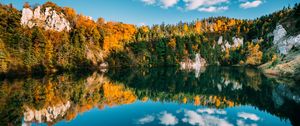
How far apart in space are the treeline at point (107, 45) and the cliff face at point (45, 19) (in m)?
2.78

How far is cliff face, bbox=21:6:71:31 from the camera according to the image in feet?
335

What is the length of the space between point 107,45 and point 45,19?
3062cm

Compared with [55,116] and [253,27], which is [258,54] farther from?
[55,116]

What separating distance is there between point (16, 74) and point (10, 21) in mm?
24727

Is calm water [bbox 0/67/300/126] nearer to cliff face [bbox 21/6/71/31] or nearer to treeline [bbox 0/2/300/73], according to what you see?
treeline [bbox 0/2/300/73]

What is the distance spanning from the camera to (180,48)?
143 m

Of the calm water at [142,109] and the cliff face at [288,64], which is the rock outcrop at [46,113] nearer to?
the calm water at [142,109]

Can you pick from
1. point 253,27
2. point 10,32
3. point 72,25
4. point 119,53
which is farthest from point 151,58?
point 253,27

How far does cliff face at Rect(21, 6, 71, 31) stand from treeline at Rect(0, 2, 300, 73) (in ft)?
9.13

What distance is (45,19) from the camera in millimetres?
108375

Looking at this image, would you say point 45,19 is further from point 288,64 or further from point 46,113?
point 288,64

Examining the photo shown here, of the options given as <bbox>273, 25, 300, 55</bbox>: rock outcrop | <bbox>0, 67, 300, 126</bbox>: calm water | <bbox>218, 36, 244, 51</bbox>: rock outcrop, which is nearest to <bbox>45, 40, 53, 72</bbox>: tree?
<bbox>0, 67, 300, 126</bbox>: calm water

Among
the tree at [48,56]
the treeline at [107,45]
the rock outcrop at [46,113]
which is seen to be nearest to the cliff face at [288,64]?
the treeline at [107,45]

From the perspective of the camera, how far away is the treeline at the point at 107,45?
253 ft
